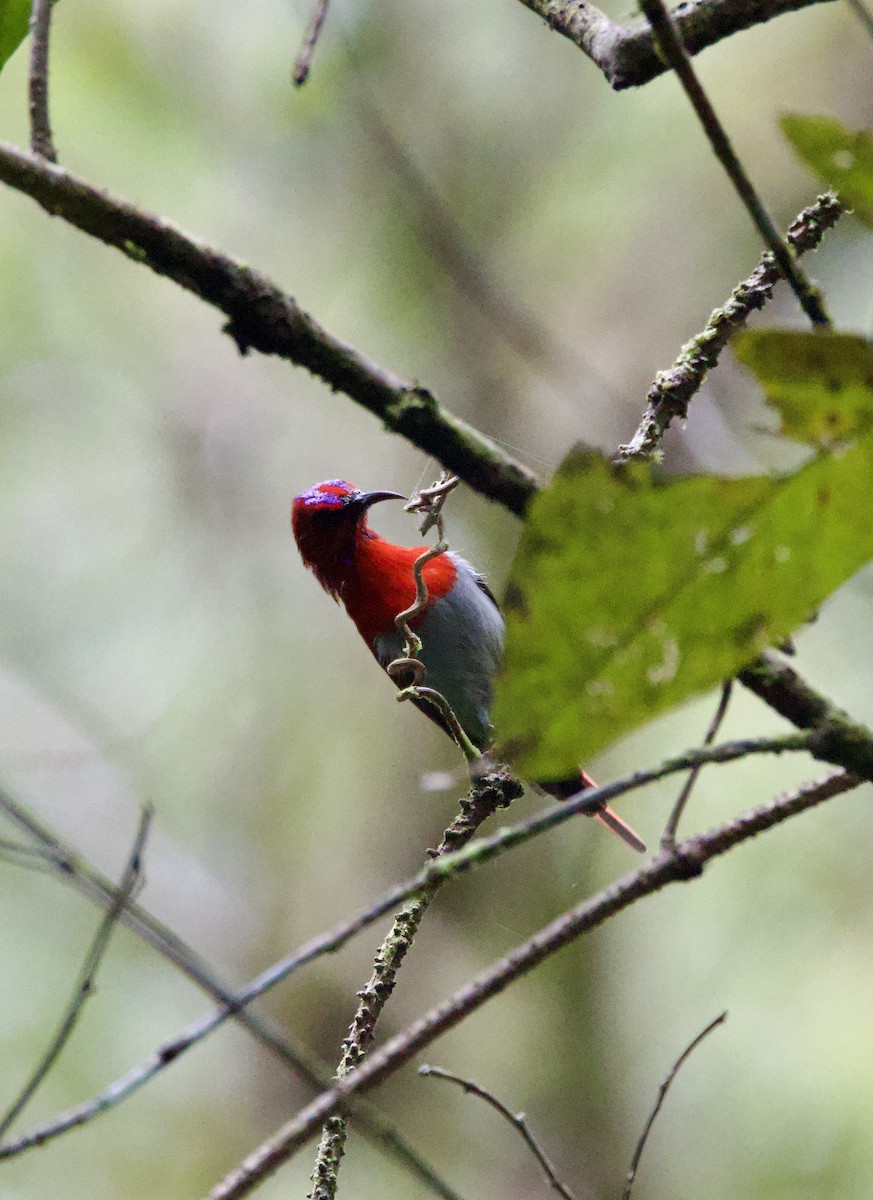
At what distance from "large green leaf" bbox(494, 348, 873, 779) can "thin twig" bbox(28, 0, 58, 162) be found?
55 cm

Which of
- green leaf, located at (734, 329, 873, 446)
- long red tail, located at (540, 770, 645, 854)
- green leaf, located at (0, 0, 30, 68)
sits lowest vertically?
green leaf, located at (734, 329, 873, 446)

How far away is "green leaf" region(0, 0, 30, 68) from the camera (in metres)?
1.18

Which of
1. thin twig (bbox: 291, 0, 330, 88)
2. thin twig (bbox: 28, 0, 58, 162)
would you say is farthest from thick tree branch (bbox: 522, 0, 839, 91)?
thin twig (bbox: 28, 0, 58, 162)

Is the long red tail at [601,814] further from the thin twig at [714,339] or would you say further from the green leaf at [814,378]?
the green leaf at [814,378]

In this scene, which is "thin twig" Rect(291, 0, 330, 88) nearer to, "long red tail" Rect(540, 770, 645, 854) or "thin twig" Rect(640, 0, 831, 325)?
"thin twig" Rect(640, 0, 831, 325)

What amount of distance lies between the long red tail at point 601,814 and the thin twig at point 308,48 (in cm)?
262

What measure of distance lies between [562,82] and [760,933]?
5.10 metres

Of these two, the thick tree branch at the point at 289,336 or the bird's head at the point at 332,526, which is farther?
the bird's head at the point at 332,526

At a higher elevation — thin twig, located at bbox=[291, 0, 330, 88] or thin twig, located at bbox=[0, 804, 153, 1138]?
thin twig, located at bbox=[291, 0, 330, 88]

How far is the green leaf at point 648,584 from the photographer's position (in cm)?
73

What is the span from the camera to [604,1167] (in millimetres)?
5516

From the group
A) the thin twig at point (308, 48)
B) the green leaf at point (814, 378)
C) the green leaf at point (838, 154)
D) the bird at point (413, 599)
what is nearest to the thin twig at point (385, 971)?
the green leaf at point (814, 378)

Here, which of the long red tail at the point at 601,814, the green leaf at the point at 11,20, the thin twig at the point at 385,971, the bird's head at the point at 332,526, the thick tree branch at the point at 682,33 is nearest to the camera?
the green leaf at the point at 11,20

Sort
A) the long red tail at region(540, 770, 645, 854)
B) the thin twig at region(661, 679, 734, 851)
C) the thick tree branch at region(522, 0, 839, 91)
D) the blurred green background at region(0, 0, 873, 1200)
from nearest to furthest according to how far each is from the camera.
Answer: the thin twig at region(661, 679, 734, 851) → the thick tree branch at region(522, 0, 839, 91) → the long red tail at region(540, 770, 645, 854) → the blurred green background at region(0, 0, 873, 1200)
